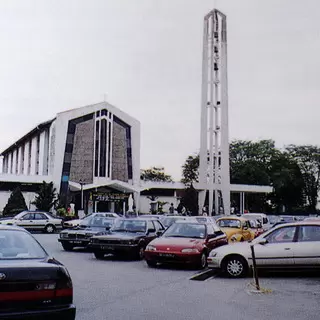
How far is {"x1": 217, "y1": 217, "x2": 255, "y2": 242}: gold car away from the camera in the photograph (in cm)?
1895

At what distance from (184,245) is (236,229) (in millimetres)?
6314

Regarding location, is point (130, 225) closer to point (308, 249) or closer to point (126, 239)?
point (126, 239)

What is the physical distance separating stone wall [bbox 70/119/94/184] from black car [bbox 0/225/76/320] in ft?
187

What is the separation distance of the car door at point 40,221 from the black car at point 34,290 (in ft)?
82.2

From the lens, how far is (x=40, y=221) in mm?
30406

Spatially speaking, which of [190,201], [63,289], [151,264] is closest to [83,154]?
[190,201]

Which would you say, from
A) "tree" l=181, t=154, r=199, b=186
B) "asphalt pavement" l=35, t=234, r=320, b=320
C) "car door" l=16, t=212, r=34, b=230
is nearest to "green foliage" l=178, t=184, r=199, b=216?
"car door" l=16, t=212, r=34, b=230

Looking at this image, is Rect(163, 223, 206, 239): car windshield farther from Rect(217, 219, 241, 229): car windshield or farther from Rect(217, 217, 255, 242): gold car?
Rect(217, 219, 241, 229): car windshield

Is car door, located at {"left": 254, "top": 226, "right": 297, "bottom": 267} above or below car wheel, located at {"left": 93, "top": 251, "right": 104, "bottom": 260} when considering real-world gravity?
above

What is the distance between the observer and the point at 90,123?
2520 inches

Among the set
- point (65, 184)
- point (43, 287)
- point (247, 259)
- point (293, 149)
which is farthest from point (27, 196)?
point (43, 287)

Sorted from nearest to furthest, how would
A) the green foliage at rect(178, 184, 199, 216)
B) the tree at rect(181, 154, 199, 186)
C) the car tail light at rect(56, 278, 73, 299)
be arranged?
the car tail light at rect(56, 278, 73, 299)
the green foliage at rect(178, 184, 199, 216)
the tree at rect(181, 154, 199, 186)

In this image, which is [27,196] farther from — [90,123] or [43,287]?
[43,287]

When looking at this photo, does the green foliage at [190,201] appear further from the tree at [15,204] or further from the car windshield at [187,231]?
the car windshield at [187,231]
